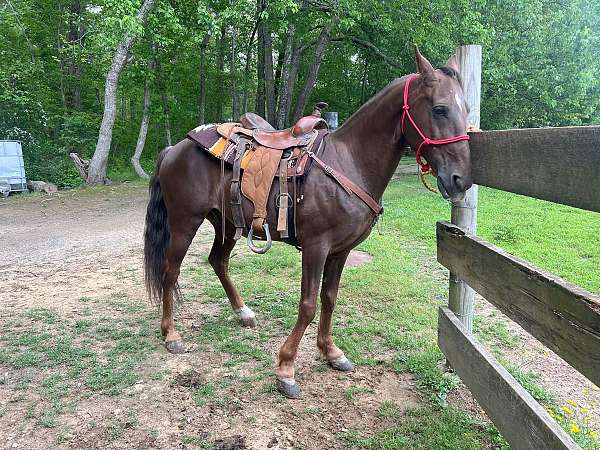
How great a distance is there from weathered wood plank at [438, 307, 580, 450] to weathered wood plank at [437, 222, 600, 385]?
0.31 metres

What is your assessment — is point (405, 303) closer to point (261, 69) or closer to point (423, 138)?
point (423, 138)

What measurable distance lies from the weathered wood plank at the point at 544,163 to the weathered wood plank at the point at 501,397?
85 centimetres

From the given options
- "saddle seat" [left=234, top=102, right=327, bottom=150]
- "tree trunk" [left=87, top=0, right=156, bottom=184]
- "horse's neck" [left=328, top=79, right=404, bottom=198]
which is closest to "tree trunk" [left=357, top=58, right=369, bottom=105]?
"tree trunk" [left=87, top=0, right=156, bottom=184]

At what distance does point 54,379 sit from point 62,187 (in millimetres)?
12552

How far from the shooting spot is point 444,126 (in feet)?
8.14

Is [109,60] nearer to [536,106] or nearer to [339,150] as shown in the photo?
[536,106]

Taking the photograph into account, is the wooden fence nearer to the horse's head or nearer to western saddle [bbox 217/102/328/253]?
the horse's head

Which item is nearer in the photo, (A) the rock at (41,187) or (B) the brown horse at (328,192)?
(B) the brown horse at (328,192)

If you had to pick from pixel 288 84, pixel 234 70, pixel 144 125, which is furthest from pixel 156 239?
pixel 234 70

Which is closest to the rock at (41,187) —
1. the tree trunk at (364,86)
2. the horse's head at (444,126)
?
the horse's head at (444,126)

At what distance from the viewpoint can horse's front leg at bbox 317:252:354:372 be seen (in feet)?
11.1

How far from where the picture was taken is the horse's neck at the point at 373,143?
2842mm

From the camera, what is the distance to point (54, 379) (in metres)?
3.23

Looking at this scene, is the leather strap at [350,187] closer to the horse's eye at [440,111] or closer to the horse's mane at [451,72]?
the horse's eye at [440,111]
